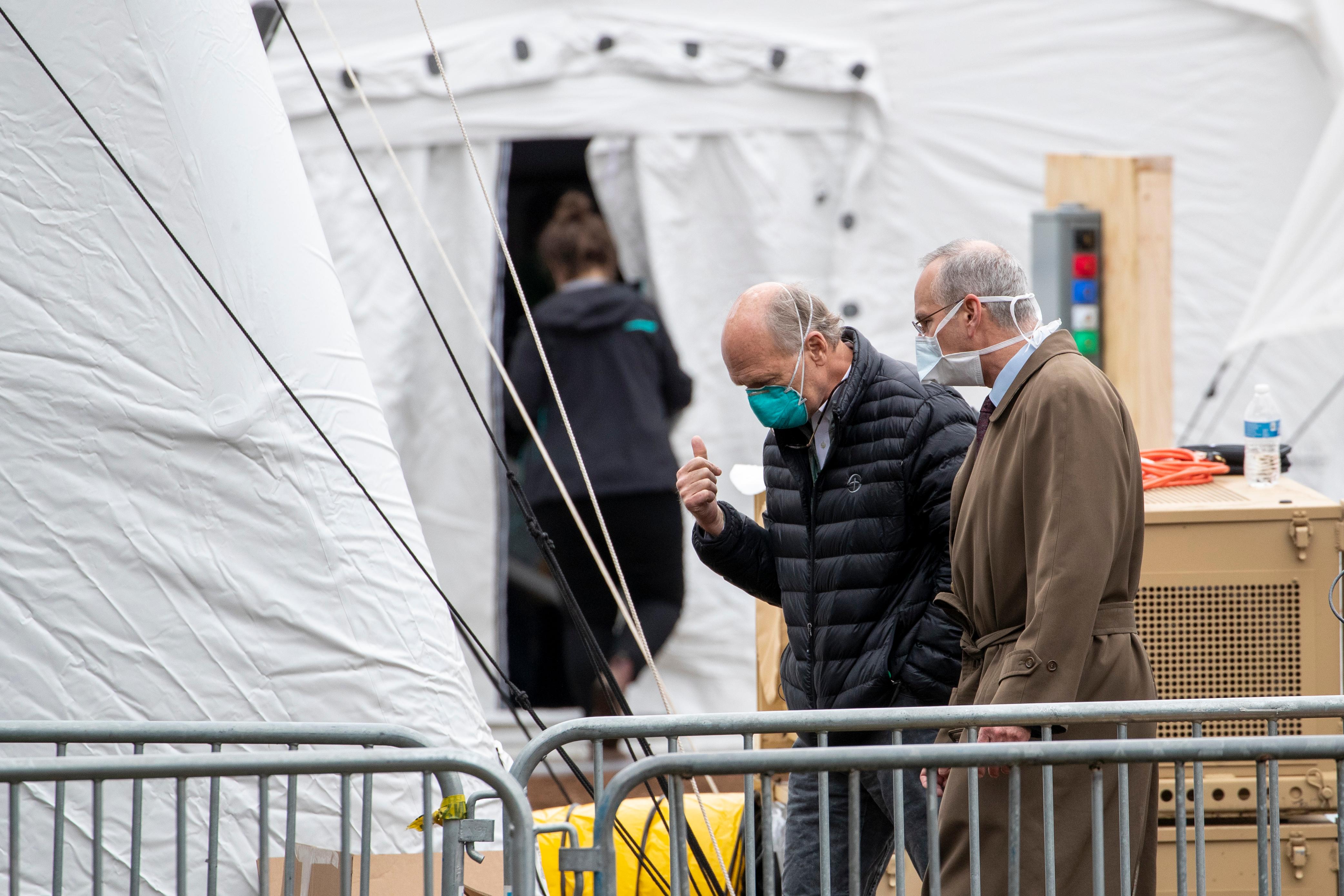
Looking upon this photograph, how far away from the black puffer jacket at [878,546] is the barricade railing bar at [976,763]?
24.4 inches

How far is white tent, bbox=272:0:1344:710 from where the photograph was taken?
5922mm

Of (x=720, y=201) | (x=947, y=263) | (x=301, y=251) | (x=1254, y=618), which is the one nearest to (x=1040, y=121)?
(x=720, y=201)

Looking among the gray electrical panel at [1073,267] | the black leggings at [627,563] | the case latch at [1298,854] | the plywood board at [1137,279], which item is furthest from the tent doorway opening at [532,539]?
the case latch at [1298,854]

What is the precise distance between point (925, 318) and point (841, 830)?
44.3 inches

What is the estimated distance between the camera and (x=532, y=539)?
7195mm

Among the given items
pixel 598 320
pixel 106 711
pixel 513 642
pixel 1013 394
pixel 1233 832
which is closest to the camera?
pixel 1013 394

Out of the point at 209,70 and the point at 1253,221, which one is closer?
the point at 209,70

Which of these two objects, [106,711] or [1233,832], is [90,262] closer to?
[106,711]

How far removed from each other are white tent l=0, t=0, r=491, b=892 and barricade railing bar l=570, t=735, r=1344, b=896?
960mm

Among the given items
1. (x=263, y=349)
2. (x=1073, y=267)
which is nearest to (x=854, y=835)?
(x=263, y=349)

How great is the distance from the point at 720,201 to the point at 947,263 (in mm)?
3262

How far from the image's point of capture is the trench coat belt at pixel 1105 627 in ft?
9.09

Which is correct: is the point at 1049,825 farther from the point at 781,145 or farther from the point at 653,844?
the point at 781,145

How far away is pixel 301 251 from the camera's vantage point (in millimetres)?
3197
